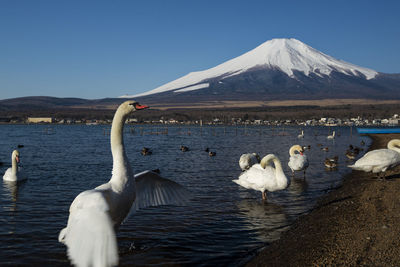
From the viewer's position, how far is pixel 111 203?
6.04m

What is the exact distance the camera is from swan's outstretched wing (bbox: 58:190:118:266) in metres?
4.26

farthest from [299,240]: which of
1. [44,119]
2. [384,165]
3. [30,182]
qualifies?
[44,119]

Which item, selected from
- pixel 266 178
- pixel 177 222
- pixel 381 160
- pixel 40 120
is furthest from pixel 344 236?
pixel 40 120

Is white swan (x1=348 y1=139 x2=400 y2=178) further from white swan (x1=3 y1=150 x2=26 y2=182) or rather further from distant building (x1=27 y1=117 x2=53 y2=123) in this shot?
distant building (x1=27 y1=117 x2=53 y2=123)

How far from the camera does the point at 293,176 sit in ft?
61.3

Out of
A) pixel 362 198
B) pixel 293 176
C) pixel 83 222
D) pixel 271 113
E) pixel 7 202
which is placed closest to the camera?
pixel 83 222

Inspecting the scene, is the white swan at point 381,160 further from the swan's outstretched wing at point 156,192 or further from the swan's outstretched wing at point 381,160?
the swan's outstretched wing at point 156,192

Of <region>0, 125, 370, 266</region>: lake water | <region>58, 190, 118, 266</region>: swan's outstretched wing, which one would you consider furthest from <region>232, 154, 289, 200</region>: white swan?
<region>58, 190, 118, 266</region>: swan's outstretched wing

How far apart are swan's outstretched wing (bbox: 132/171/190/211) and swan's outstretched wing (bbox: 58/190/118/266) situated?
2.54 m

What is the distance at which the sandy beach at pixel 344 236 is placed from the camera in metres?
6.43

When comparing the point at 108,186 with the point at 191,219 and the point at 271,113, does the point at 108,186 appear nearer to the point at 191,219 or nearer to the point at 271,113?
the point at 191,219

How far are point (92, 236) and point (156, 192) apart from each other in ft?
11.1

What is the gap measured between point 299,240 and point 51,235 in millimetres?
5616

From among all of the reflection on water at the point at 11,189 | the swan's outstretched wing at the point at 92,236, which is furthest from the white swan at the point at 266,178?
the swan's outstretched wing at the point at 92,236
